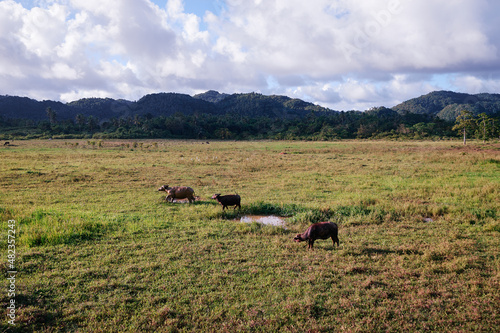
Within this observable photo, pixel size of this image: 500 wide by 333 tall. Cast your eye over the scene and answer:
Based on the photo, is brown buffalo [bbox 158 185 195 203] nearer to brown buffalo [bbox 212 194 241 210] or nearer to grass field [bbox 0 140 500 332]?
grass field [bbox 0 140 500 332]

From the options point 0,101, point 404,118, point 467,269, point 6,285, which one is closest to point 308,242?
point 467,269

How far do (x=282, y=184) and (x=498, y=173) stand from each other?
17040mm

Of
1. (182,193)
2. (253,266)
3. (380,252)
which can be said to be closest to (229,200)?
(182,193)

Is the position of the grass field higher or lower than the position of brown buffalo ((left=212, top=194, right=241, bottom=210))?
lower

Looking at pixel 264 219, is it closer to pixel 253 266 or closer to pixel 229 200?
pixel 229 200

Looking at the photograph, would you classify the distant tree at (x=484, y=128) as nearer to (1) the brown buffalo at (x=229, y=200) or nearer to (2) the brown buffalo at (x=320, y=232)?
(1) the brown buffalo at (x=229, y=200)

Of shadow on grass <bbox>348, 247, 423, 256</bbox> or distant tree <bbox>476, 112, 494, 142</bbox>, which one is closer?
shadow on grass <bbox>348, 247, 423, 256</bbox>

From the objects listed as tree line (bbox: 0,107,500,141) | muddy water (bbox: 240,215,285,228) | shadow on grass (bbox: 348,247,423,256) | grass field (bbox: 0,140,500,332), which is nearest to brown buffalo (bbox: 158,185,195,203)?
grass field (bbox: 0,140,500,332)

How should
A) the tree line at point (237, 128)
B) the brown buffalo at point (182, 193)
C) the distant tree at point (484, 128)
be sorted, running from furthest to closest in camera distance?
the tree line at point (237, 128) < the distant tree at point (484, 128) < the brown buffalo at point (182, 193)

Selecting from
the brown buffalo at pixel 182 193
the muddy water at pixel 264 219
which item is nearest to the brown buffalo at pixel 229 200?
the muddy water at pixel 264 219

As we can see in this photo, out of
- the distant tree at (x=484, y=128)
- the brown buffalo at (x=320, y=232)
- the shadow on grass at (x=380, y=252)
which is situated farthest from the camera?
the distant tree at (x=484, y=128)

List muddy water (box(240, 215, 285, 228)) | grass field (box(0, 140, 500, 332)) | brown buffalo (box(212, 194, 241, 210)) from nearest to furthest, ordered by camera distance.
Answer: grass field (box(0, 140, 500, 332))
muddy water (box(240, 215, 285, 228))
brown buffalo (box(212, 194, 241, 210))

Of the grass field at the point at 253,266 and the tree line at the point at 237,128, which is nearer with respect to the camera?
the grass field at the point at 253,266

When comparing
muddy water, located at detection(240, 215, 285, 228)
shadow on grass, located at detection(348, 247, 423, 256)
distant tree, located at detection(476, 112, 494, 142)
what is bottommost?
muddy water, located at detection(240, 215, 285, 228)
